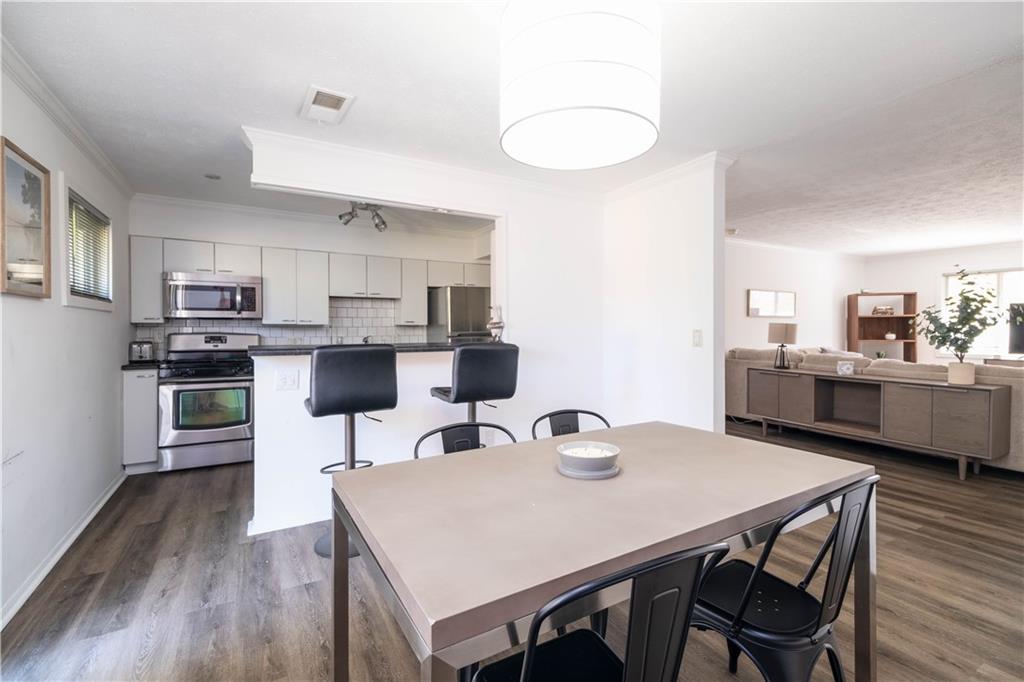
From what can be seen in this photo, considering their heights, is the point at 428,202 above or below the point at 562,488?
above

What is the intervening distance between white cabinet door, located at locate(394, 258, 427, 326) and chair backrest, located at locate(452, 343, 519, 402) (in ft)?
8.44

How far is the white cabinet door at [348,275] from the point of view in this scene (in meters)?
4.68

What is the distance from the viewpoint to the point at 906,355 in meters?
7.71

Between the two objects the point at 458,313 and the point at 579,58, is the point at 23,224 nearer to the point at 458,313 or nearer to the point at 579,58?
the point at 579,58

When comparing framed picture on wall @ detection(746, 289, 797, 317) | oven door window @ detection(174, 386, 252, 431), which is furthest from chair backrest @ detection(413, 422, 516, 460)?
framed picture on wall @ detection(746, 289, 797, 317)

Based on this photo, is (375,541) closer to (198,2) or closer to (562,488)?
(562,488)

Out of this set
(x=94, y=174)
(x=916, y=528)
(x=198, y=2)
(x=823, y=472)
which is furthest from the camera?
(x=94, y=174)

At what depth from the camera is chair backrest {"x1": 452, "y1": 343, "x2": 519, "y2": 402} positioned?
8.60ft

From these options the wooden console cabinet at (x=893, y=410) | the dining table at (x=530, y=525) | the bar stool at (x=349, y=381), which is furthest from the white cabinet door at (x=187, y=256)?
the wooden console cabinet at (x=893, y=410)

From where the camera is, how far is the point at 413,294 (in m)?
5.09

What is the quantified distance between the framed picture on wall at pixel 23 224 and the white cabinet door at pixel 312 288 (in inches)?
89.5

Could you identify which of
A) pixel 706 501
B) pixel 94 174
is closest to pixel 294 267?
pixel 94 174

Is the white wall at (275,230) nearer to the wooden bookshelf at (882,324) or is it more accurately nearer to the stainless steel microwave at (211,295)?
the stainless steel microwave at (211,295)

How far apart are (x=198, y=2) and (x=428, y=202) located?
166 centimetres
